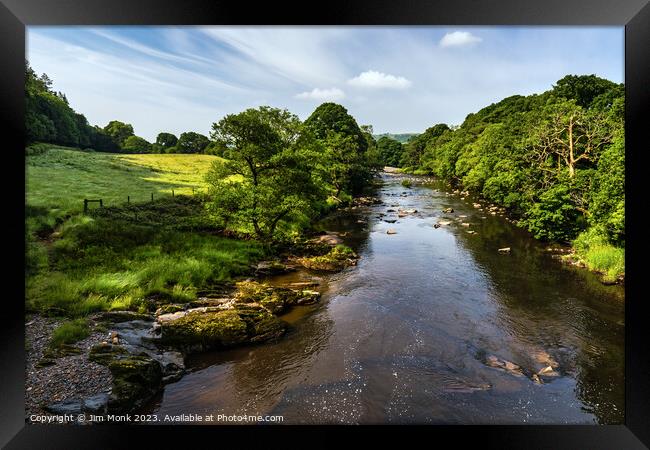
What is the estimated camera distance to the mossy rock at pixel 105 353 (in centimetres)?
629

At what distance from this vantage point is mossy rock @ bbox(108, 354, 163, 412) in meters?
5.62

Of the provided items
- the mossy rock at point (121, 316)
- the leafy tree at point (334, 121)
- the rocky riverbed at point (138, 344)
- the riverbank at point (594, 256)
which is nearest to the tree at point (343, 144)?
the leafy tree at point (334, 121)

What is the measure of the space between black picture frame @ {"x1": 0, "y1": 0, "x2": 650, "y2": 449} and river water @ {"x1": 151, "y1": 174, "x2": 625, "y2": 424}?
4.46 feet

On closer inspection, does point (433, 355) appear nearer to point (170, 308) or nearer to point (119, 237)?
point (170, 308)

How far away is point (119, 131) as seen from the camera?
10570mm

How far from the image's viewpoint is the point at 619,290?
10633 millimetres

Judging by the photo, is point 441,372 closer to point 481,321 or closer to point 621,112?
point 481,321

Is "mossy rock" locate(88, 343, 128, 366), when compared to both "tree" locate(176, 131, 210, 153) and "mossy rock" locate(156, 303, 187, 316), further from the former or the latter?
"tree" locate(176, 131, 210, 153)

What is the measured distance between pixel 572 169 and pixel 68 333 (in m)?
19.3

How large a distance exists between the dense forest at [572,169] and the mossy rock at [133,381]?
44.3 feet

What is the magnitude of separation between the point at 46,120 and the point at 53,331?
5.58 m

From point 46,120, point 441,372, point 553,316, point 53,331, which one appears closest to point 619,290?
point 553,316

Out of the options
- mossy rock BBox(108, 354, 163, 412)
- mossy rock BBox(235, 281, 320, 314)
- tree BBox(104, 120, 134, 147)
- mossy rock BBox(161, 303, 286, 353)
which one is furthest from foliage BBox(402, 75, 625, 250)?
tree BBox(104, 120, 134, 147)

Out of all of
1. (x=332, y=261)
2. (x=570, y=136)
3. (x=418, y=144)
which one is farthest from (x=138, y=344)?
(x=418, y=144)
